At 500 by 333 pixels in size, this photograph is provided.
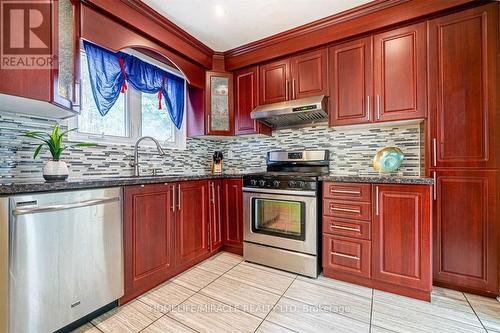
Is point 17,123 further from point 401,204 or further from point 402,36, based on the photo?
point 402,36

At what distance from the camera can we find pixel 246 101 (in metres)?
2.84

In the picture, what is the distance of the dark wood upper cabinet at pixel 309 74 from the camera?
7.70ft

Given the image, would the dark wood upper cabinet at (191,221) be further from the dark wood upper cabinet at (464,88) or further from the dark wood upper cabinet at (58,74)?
the dark wood upper cabinet at (464,88)

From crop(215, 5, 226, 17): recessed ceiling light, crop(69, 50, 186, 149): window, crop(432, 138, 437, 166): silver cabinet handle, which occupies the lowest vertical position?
crop(432, 138, 437, 166): silver cabinet handle

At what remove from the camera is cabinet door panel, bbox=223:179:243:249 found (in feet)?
8.59

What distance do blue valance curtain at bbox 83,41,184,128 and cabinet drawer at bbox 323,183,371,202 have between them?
1.96 m

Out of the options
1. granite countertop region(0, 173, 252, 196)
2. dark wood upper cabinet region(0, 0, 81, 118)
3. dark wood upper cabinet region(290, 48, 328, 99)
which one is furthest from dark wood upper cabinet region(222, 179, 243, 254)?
dark wood upper cabinet region(0, 0, 81, 118)

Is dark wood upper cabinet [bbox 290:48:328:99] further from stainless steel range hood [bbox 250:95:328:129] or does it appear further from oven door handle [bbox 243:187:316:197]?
oven door handle [bbox 243:187:316:197]

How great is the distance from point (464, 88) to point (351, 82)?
857 millimetres

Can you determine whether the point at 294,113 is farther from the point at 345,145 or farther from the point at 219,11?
the point at 219,11

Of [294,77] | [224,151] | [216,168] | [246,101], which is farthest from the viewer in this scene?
[224,151]

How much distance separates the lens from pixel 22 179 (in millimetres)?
1533

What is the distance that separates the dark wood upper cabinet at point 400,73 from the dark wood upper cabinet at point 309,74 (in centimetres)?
47
